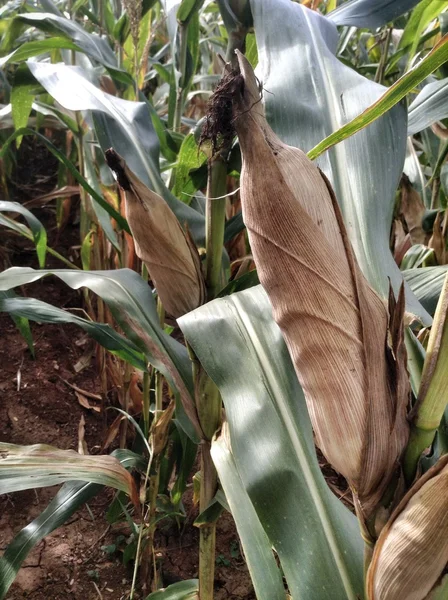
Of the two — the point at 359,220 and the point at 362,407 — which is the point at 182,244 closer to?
the point at 359,220

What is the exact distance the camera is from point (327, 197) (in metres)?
0.35

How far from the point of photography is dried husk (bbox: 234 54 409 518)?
313 mm

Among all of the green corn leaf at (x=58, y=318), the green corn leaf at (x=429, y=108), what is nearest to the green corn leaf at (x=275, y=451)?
the green corn leaf at (x=58, y=318)

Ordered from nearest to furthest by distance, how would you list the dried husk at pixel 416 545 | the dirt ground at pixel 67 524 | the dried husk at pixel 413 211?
the dried husk at pixel 416 545 < the dirt ground at pixel 67 524 < the dried husk at pixel 413 211

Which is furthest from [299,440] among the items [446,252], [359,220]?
[446,252]

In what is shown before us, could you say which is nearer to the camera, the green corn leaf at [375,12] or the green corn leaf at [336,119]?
the green corn leaf at [336,119]

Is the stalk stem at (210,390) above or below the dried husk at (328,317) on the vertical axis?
below

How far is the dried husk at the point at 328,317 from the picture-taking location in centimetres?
31

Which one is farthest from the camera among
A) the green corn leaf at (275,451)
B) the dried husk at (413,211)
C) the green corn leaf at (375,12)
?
the dried husk at (413,211)

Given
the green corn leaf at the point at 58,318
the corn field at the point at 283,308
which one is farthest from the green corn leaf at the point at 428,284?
the green corn leaf at the point at 58,318

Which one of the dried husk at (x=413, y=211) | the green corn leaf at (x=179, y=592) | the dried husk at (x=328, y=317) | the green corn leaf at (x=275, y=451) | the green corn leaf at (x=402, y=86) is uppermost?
the green corn leaf at (x=402, y=86)

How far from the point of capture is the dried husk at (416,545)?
295mm

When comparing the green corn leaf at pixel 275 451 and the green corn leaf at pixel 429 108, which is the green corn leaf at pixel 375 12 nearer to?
the green corn leaf at pixel 429 108

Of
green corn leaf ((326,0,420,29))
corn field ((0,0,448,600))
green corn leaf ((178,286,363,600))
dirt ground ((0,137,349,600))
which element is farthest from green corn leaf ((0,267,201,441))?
green corn leaf ((326,0,420,29))
